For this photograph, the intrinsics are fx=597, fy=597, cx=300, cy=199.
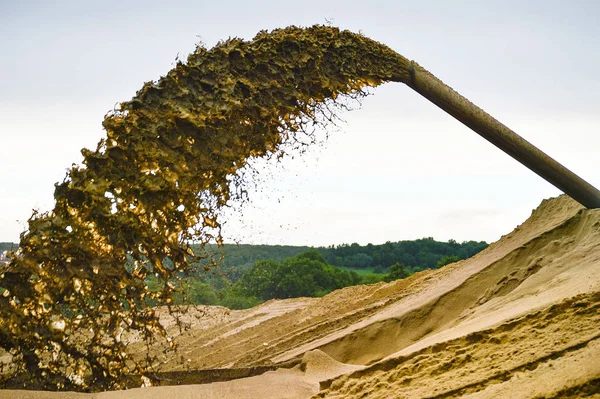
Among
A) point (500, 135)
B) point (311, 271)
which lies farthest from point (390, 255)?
point (500, 135)

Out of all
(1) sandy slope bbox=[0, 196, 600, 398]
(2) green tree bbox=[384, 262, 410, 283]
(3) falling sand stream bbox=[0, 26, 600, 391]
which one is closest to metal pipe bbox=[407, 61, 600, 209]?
(1) sandy slope bbox=[0, 196, 600, 398]

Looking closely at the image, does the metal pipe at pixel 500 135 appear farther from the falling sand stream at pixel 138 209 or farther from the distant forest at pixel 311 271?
the distant forest at pixel 311 271

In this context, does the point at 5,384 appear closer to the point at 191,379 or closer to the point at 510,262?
the point at 191,379

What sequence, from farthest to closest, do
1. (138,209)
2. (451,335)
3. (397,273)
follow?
(397,273), (138,209), (451,335)

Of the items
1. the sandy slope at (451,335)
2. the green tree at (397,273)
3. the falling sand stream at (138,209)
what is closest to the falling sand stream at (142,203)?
the falling sand stream at (138,209)

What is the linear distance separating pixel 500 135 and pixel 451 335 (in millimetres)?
2454

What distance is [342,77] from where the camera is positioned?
5062mm

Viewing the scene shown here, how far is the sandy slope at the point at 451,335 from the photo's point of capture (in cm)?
286

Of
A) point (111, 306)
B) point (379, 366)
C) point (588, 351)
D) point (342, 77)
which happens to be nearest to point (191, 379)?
point (111, 306)

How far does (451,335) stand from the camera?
365 cm

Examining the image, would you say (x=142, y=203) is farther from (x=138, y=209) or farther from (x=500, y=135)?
(x=500, y=135)

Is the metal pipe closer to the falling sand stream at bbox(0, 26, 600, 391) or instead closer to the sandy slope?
the sandy slope

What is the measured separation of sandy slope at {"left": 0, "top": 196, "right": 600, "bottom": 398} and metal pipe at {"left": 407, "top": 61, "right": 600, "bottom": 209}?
0.23 metres

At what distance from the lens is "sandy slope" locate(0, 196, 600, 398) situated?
2.86 metres
